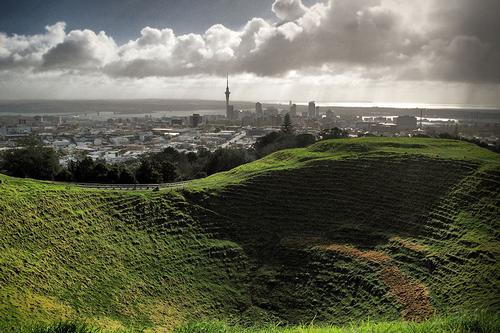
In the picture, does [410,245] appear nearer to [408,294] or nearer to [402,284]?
[402,284]

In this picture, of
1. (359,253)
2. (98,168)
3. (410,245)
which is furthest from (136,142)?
(410,245)

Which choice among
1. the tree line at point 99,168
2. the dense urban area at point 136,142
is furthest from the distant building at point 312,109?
the tree line at point 99,168

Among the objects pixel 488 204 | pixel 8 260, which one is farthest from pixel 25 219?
pixel 488 204

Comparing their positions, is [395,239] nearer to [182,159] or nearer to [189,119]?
[182,159]

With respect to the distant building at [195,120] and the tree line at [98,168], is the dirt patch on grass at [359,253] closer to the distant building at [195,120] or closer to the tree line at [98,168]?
the tree line at [98,168]

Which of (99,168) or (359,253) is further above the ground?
(99,168)

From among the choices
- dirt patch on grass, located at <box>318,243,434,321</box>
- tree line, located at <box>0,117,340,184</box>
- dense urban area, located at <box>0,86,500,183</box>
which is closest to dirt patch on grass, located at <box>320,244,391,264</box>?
dirt patch on grass, located at <box>318,243,434,321</box>

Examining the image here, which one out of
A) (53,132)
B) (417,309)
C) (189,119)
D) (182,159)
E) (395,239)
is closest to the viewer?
(417,309)
